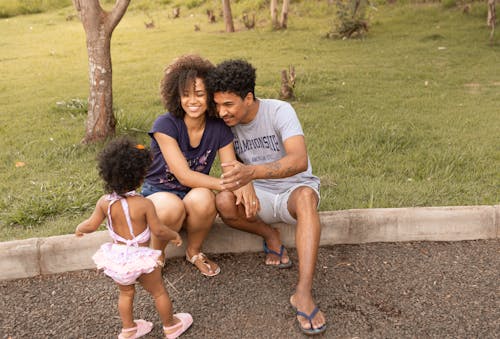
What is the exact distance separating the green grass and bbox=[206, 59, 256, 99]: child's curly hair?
1204 millimetres

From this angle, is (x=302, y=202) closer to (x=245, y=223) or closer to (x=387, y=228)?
(x=245, y=223)

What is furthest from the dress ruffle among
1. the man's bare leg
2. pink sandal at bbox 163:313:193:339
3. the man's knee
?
the man's knee

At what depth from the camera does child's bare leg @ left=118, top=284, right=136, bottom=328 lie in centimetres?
249

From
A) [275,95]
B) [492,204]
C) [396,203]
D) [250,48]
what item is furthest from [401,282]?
[250,48]

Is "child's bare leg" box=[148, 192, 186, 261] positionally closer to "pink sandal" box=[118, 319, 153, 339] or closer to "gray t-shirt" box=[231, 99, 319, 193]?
"pink sandal" box=[118, 319, 153, 339]

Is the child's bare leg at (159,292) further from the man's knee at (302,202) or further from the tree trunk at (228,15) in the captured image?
the tree trunk at (228,15)

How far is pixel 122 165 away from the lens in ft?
7.68

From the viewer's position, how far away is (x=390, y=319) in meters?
2.72

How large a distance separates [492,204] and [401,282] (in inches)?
43.1

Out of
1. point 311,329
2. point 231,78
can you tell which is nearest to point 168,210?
point 231,78

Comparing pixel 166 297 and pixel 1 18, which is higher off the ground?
pixel 1 18

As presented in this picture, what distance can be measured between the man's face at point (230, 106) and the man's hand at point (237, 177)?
14.3 inches

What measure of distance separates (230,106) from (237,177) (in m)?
0.48

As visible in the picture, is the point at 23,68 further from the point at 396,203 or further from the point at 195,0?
the point at 195,0
